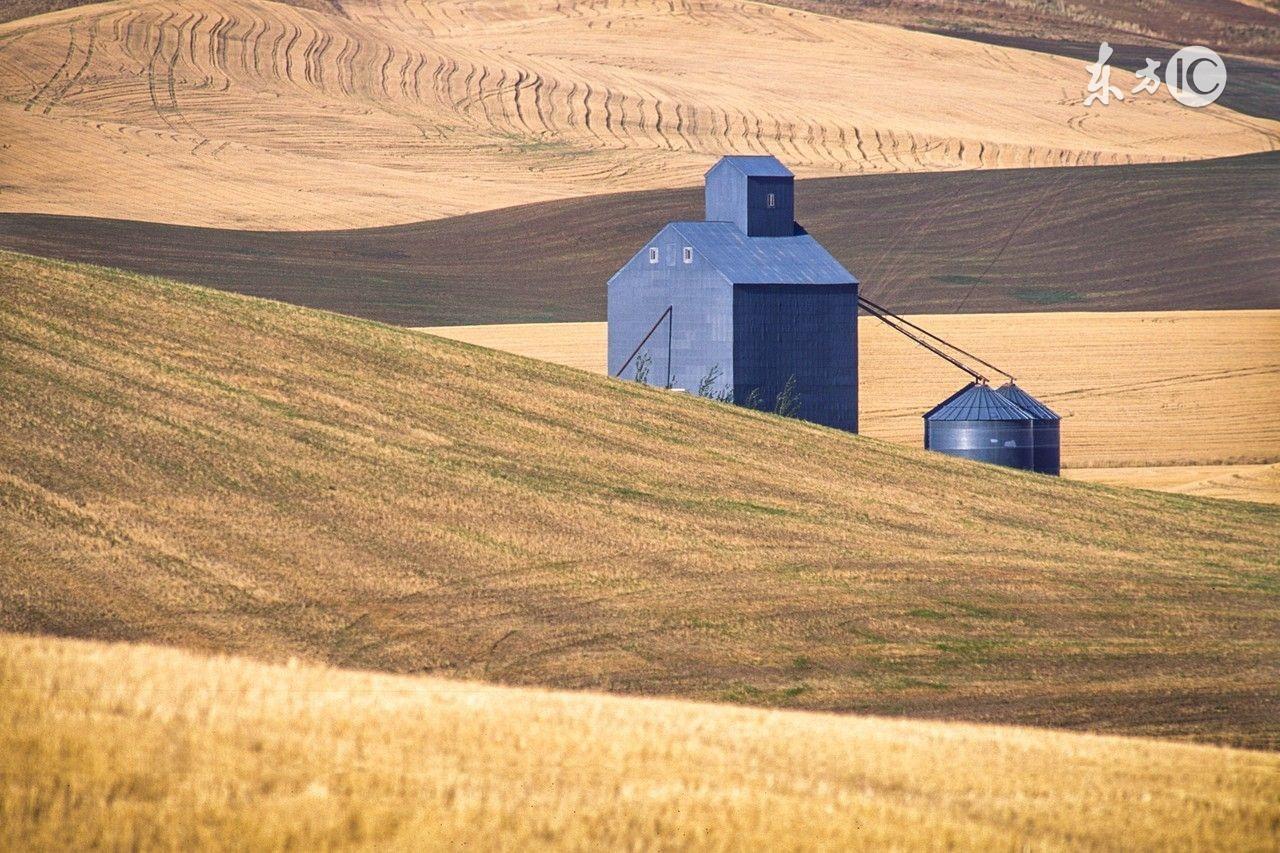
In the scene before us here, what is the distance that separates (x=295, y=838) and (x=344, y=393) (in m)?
25.0

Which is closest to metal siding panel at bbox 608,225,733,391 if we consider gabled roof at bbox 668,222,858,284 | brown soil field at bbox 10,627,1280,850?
gabled roof at bbox 668,222,858,284

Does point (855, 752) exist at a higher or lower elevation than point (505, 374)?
higher

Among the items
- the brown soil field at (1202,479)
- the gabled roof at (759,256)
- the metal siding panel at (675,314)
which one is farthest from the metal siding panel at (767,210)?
the brown soil field at (1202,479)

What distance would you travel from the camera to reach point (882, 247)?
249 ft

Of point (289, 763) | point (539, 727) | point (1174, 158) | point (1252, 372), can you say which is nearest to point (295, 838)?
point (289, 763)

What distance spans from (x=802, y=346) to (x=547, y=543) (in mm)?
22426

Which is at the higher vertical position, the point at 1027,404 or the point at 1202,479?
the point at 1027,404

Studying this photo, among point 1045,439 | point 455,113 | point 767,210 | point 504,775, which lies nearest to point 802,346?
point 767,210

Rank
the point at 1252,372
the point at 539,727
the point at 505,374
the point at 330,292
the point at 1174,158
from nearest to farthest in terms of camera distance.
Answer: the point at 539,727 < the point at 505,374 < the point at 1252,372 < the point at 330,292 < the point at 1174,158

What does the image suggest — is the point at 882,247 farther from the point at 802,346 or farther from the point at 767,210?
the point at 802,346

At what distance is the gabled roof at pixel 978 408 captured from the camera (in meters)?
45.1

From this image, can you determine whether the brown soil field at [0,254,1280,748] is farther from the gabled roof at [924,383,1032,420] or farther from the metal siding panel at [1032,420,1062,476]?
the gabled roof at [924,383,1032,420]

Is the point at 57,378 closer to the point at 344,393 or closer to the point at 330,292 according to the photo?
the point at 344,393

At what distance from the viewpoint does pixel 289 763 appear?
360 inches
